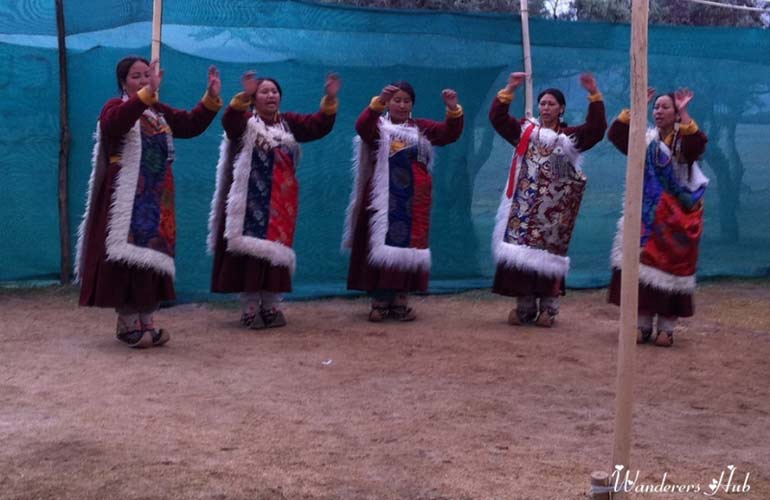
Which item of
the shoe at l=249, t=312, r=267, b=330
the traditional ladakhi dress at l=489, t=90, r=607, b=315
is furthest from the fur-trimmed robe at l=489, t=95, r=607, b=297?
the shoe at l=249, t=312, r=267, b=330

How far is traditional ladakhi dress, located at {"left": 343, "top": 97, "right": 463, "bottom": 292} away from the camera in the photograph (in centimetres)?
617

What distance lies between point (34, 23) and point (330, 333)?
9.61ft

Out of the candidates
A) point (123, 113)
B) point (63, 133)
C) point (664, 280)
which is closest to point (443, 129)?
point (664, 280)

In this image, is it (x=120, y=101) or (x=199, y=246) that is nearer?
(x=120, y=101)

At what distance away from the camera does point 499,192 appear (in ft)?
24.2

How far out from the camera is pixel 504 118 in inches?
241

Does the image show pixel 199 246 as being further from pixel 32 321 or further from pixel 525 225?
pixel 525 225

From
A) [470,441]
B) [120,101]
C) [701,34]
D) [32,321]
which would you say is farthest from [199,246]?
[701,34]

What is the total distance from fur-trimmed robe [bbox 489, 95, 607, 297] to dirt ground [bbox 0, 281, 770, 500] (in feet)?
1.11

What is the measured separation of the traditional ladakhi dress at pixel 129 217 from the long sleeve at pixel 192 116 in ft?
0.15

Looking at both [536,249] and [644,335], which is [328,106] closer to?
[536,249]

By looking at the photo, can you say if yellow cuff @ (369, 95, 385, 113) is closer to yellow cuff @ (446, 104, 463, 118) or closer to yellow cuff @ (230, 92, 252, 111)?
yellow cuff @ (446, 104, 463, 118)

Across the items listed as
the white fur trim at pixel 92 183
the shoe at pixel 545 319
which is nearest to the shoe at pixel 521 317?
the shoe at pixel 545 319

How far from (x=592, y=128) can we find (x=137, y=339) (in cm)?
281
